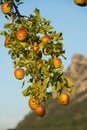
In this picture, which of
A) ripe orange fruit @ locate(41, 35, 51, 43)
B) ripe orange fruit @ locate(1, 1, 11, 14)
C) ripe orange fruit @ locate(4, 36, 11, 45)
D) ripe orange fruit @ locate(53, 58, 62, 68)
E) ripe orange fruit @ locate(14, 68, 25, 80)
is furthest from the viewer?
ripe orange fruit @ locate(1, 1, 11, 14)

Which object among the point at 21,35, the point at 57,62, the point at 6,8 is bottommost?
the point at 57,62

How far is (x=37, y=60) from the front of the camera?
7.98 meters

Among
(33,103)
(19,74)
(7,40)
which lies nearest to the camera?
(33,103)

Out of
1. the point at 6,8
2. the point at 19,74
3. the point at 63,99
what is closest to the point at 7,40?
the point at 6,8

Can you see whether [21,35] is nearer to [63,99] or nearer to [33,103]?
[33,103]

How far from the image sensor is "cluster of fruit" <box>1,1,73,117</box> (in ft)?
25.6

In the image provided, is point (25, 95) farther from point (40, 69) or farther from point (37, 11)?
point (37, 11)

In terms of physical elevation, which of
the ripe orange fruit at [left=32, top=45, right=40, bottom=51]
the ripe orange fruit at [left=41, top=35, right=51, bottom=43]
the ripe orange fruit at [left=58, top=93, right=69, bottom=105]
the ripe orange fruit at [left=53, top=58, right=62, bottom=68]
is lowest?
the ripe orange fruit at [left=58, top=93, right=69, bottom=105]

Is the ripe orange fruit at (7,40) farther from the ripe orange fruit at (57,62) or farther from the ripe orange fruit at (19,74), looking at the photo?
the ripe orange fruit at (57,62)

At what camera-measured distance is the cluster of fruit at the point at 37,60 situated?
7.80 m

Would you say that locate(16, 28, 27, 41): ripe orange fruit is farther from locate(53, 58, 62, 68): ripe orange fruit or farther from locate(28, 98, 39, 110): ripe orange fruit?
locate(28, 98, 39, 110): ripe orange fruit

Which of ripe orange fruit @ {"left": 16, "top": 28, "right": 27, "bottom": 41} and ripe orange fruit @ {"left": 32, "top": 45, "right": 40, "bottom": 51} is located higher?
ripe orange fruit @ {"left": 16, "top": 28, "right": 27, "bottom": 41}

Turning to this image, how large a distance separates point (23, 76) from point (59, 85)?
2.93 ft

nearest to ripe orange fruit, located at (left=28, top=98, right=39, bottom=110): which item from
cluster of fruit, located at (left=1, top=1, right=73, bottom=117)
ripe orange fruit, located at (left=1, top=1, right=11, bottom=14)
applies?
cluster of fruit, located at (left=1, top=1, right=73, bottom=117)
